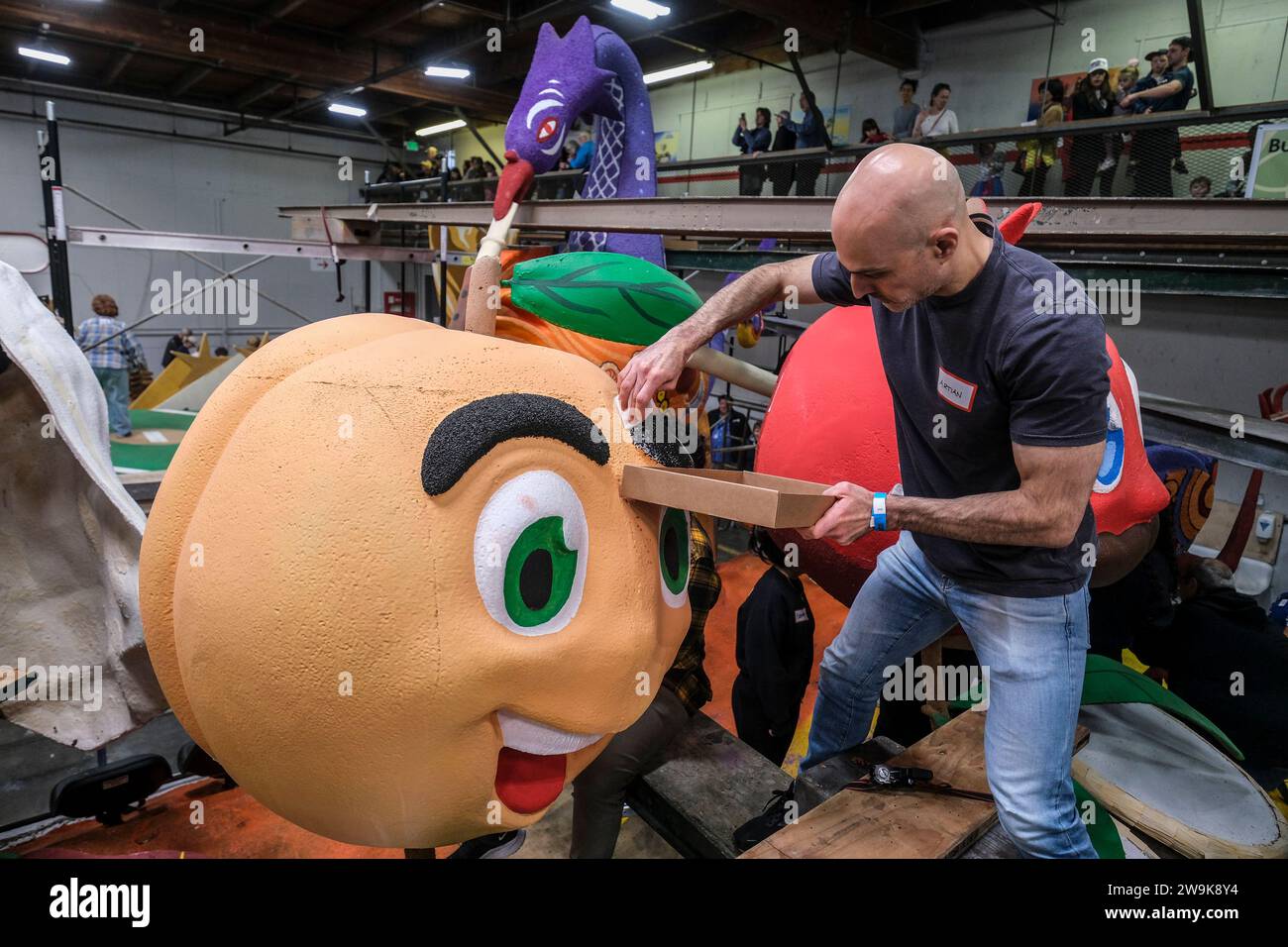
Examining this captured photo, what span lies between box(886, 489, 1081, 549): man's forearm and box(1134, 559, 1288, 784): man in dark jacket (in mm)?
2371

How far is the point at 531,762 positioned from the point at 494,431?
647 mm

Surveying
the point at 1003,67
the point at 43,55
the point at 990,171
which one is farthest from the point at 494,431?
the point at 43,55

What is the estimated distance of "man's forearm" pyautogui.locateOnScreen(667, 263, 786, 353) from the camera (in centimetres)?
178

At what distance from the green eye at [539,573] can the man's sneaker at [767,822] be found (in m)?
1.14

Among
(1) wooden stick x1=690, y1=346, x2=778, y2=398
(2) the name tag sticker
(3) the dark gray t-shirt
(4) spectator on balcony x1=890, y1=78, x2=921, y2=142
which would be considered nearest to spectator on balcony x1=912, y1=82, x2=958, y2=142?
(4) spectator on balcony x1=890, y1=78, x2=921, y2=142

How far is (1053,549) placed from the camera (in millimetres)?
1786

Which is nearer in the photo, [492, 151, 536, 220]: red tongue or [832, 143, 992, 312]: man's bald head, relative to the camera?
[832, 143, 992, 312]: man's bald head

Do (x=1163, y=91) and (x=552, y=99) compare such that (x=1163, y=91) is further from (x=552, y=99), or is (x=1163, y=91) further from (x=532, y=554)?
(x=532, y=554)

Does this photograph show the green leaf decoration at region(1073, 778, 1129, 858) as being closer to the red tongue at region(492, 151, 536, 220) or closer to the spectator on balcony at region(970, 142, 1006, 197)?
the red tongue at region(492, 151, 536, 220)

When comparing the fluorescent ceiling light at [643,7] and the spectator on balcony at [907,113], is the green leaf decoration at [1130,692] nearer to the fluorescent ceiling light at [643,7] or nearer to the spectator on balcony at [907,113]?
the fluorescent ceiling light at [643,7]

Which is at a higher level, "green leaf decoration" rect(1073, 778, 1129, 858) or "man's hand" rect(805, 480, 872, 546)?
"man's hand" rect(805, 480, 872, 546)

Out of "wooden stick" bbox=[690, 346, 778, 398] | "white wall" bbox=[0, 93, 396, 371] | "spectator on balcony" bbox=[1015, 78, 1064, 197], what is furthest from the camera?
"white wall" bbox=[0, 93, 396, 371]

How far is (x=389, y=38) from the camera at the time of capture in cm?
1132
